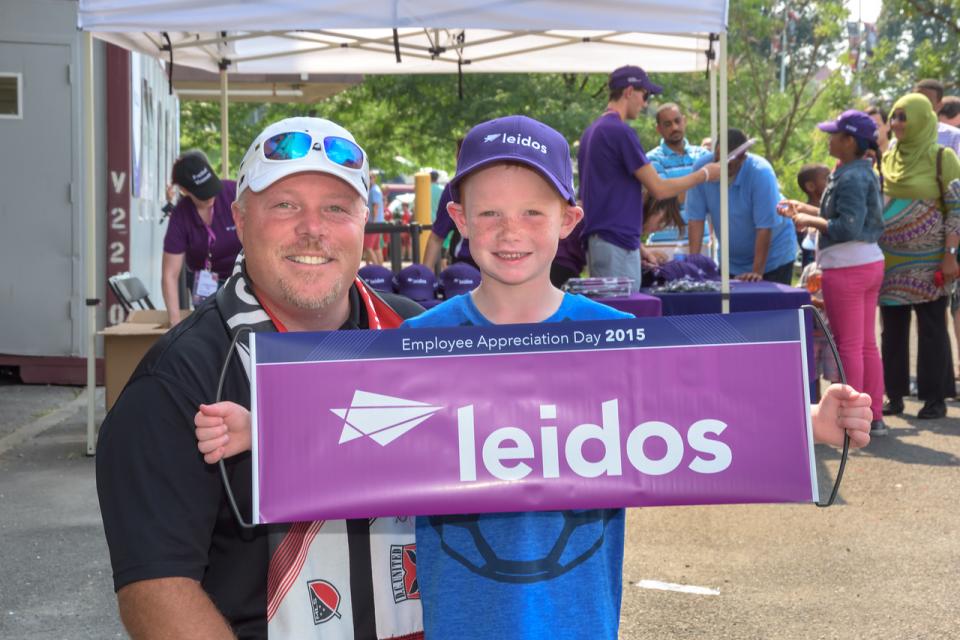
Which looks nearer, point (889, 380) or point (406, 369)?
point (406, 369)

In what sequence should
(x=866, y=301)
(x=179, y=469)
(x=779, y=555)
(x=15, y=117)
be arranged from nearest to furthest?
1. (x=179, y=469)
2. (x=779, y=555)
3. (x=866, y=301)
4. (x=15, y=117)

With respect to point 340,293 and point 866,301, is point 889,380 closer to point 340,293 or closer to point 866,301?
point 866,301

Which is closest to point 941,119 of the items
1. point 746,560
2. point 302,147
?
point 746,560

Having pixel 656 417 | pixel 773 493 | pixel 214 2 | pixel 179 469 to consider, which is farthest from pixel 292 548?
pixel 214 2

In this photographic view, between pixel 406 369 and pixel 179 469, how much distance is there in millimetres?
452

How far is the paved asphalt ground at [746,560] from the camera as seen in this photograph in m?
4.87

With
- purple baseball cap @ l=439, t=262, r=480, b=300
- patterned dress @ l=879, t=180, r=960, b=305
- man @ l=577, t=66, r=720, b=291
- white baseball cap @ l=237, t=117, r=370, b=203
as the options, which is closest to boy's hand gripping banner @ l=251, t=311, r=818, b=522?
white baseball cap @ l=237, t=117, r=370, b=203

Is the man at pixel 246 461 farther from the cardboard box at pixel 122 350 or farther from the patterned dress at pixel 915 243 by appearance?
the patterned dress at pixel 915 243

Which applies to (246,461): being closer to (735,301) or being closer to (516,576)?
(516,576)

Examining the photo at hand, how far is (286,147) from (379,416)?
2.30 ft

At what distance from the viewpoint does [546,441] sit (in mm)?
2336

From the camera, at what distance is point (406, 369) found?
7.68ft

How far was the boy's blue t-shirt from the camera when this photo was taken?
233 cm

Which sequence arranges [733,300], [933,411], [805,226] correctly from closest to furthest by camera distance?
1. [733,300]
2. [805,226]
3. [933,411]
